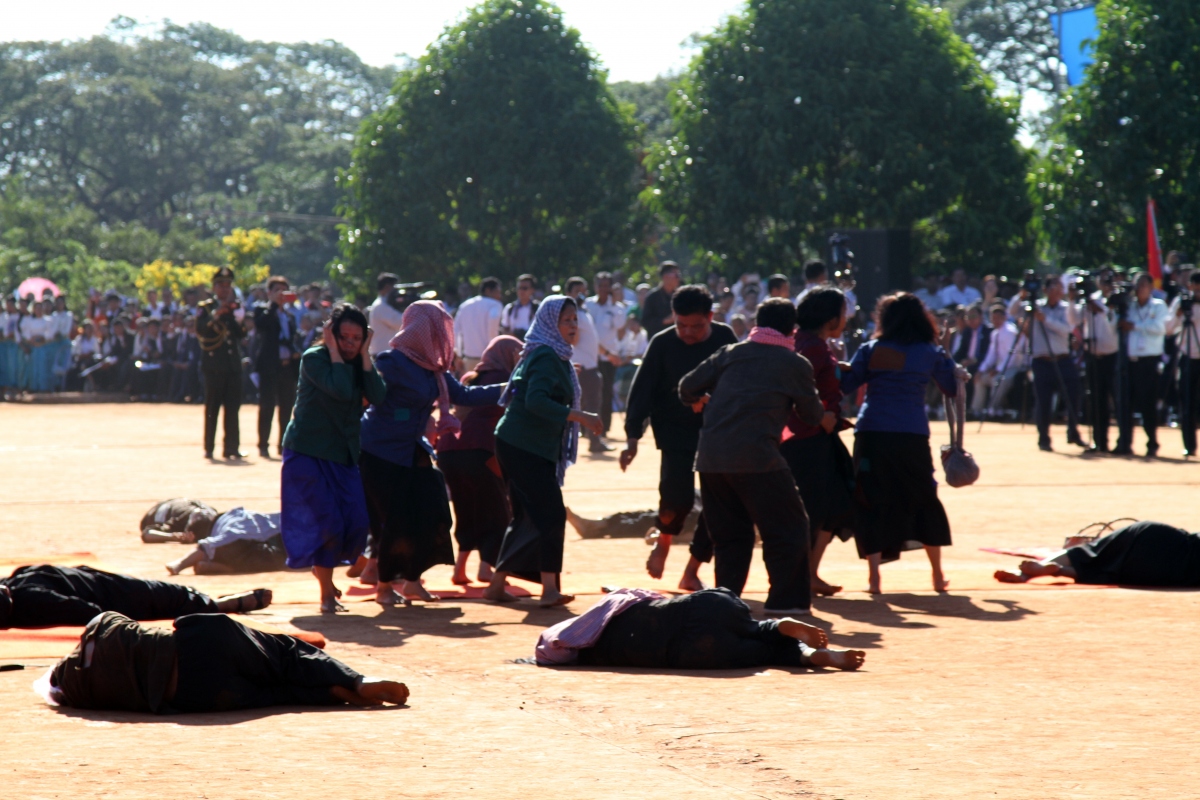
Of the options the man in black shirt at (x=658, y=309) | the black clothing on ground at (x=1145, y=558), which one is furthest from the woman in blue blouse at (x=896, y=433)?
the man in black shirt at (x=658, y=309)

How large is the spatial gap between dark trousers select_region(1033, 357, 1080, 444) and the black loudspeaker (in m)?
3.78

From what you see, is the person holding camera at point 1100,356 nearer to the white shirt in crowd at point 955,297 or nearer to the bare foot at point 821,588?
the white shirt in crowd at point 955,297

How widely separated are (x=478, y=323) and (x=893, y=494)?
9.23m

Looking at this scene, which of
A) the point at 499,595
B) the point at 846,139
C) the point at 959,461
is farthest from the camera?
the point at 846,139

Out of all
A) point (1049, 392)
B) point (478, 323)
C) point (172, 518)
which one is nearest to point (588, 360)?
point (478, 323)

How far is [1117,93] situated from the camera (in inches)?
1038

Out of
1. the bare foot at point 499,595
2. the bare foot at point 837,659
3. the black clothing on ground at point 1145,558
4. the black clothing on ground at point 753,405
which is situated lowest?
the bare foot at point 499,595

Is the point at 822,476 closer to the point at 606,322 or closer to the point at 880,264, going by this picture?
the point at 606,322

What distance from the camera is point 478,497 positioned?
9.48 m

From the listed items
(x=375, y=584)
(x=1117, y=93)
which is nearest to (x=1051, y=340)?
(x=1117, y=93)

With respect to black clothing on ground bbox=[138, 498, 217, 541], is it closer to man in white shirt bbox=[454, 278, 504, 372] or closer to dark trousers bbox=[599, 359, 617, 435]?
man in white shirt bbox=[454, 278, 504, 372]

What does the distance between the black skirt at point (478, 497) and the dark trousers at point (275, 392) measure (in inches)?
352

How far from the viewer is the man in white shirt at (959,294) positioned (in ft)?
86.6

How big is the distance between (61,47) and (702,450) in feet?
241
